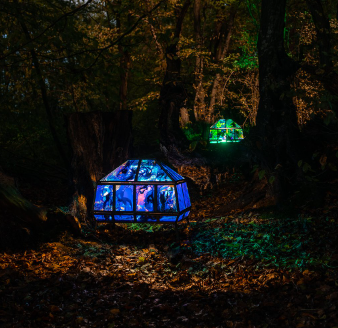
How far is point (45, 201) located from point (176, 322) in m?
10.7

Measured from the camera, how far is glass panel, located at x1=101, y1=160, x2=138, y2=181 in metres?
8.28

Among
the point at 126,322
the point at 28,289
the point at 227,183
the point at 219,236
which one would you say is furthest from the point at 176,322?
the point at 227,183

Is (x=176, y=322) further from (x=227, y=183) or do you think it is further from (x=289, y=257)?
(x=227, y=183)

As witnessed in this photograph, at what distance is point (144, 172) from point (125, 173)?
1.44 feet

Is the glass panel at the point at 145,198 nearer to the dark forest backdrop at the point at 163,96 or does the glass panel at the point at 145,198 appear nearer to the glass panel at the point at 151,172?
the glass panel at the point at 151,172

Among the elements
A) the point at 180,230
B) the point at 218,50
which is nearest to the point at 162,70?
the point at 218,50

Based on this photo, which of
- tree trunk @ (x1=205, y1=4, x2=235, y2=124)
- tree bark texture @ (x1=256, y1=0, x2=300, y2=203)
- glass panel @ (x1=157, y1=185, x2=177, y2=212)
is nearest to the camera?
glass panel @ (x1=157, y1=185, x2=177, y2=212)

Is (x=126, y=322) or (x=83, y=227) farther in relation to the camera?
(x=83, y=227)

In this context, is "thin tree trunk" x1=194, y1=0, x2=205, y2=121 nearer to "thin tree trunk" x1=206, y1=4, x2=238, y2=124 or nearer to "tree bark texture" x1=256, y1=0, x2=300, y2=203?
"thin tree trunk" x1=206, y1=4, x2=238, y2=124

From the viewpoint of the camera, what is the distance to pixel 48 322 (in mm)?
4727

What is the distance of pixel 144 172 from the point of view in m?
8.26

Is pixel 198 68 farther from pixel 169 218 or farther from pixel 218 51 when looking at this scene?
pixel 169 218

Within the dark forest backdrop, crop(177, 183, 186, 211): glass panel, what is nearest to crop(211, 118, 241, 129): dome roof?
the dark forest backdrop

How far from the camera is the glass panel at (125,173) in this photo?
27.2ft
